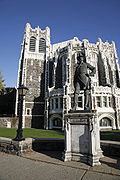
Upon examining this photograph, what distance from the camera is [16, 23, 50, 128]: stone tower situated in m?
24.0

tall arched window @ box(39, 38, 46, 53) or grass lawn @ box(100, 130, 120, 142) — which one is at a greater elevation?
tall arched window @ box(39, 38, 46, 53)

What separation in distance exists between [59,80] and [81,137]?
22.0m

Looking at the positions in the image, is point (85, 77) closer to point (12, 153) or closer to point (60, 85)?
point (12, 153)

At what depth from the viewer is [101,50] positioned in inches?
985

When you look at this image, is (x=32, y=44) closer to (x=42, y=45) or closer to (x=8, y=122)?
(x=42, y=45)

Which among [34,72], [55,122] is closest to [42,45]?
[34,72]

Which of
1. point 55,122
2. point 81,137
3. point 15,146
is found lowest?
point 55,122

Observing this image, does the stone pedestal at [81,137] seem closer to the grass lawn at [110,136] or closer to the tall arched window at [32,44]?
the grass lawn at [110,136]

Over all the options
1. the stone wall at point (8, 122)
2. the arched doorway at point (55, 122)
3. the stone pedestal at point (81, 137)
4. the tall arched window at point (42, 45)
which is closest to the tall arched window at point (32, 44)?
the tall arched window at point (42, 45)

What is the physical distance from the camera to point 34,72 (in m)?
26.8

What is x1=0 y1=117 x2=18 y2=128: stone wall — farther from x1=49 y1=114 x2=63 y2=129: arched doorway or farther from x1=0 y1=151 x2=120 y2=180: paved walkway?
x1=0 y1=151 x2=120 y2=180: paved walkway

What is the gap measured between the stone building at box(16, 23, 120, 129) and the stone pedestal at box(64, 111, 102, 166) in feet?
45.3

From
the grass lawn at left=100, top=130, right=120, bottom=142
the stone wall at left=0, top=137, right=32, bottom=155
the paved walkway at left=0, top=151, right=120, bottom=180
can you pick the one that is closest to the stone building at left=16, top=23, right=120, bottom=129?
the grass lawn at left=100, top=130, right=120, bottom=142

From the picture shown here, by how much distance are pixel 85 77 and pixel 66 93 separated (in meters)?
14.4
